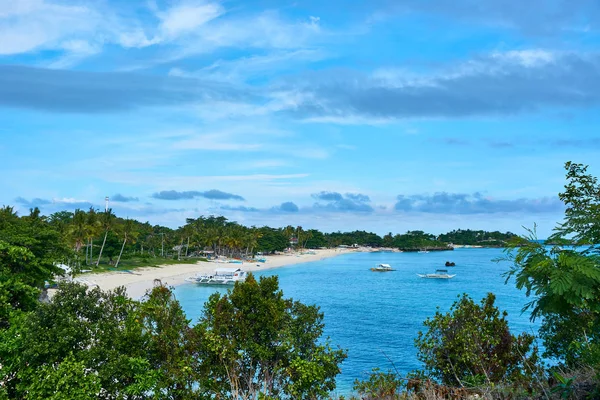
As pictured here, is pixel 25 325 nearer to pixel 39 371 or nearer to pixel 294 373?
pixel 39 371

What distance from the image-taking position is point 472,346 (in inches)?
546

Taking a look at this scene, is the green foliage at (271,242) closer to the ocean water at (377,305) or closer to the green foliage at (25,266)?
the ocean water at (377,305)

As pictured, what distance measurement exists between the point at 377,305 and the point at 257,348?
4501 cm

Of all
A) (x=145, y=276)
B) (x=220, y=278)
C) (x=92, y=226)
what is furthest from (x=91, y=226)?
(x=220, y=278)

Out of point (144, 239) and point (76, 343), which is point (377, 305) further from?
point (144, 239)

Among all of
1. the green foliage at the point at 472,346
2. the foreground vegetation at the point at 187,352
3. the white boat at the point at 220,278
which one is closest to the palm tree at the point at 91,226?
the white boat at the point at 220,278

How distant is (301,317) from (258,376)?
1733 millimetres

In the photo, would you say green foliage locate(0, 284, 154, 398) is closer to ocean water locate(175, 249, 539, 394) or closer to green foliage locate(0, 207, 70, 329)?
green foliage locate(0, 207, 70, 329)

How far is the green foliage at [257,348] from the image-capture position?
1166 cm

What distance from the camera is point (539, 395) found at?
8008 millimetres

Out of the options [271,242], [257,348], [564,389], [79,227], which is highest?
[79,227]

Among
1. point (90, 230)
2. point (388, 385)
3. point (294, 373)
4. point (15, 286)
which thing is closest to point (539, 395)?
point (388, 385)

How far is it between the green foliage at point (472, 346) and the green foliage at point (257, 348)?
3.80m

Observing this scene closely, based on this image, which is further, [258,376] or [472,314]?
[472,314]
